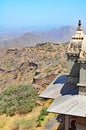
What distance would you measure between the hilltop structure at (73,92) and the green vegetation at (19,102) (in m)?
4.72

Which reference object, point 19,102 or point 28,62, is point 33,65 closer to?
point 28,62

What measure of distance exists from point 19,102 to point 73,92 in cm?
929

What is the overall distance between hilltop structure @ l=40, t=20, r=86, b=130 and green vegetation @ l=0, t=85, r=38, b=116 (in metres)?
4.72

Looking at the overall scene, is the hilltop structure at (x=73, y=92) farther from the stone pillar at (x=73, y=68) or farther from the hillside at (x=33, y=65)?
the hillside at (x=33, y=65)

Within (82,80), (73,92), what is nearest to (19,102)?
(73,92)

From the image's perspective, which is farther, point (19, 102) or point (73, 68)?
point (19, 102)

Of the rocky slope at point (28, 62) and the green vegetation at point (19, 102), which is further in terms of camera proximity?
the rocky slope at point (28, 62)

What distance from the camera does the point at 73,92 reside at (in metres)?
20.1

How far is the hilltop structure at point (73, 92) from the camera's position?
17948 mm

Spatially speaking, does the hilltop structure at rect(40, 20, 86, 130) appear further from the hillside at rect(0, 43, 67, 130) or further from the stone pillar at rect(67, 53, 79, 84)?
the hillside at rect(0, 43, 67, 130)

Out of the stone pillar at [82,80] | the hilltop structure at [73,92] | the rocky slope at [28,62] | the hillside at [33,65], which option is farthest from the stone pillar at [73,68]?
the rocky slope at [28,62]

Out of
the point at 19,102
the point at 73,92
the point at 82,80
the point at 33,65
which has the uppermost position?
the point at 82,80

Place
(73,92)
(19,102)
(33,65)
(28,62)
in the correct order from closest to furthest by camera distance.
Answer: (73,92)
(19,102)
(33,65)
(28,62)

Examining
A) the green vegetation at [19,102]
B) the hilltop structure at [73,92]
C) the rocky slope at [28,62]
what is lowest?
the rocky slope at [28,62]
